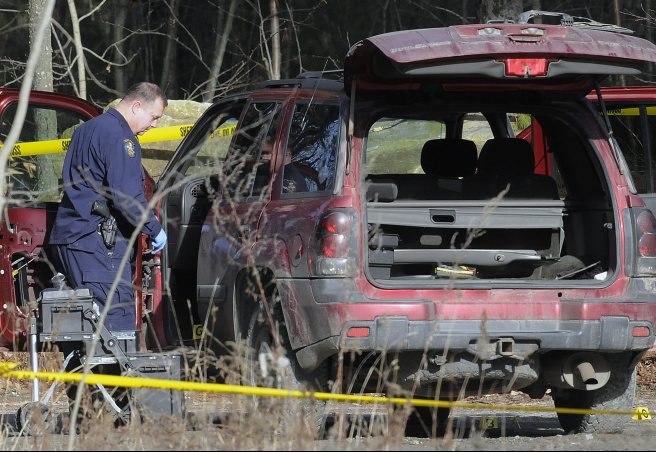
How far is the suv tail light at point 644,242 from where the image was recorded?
252 inches

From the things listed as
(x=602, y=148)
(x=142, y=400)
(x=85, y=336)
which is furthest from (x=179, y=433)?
(x=602, y=148)

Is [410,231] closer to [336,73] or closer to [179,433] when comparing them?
[336,73]

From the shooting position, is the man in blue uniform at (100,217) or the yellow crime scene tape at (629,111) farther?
the yellow crime scene tape at (629,111)

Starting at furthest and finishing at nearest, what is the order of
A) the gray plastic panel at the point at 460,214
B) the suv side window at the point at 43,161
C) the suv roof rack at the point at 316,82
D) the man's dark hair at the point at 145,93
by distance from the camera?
the suv side window at the point at 43,161 → the man's dark hair at the point at 145,93 → the suv roof rack at the point at 316,82 → the gray plastic panel at the point at 460,214

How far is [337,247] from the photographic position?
19.8 ft

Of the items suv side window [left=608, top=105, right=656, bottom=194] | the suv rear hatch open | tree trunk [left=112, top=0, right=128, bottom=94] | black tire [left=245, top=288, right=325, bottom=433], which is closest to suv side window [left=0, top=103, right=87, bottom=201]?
black tire [left=245, top=288, right=325, bottom=433]

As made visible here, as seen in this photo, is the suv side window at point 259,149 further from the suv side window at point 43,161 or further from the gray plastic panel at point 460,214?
the suv side window at point 43,161

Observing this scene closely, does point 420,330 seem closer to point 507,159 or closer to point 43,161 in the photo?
point 507,159

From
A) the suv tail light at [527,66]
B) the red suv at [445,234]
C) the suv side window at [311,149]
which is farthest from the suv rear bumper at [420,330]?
the suv tail light at [527,66]

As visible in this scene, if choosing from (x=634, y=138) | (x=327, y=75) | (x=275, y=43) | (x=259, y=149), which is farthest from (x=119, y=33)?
(x=259, y=149)

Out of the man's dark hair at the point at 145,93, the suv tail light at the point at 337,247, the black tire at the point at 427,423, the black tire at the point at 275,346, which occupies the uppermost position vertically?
the man's dark hair at the point at 145,93

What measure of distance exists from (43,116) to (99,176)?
20.1 feet

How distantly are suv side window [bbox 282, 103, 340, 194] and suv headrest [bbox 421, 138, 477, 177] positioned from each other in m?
1.02

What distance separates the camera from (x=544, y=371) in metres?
6.68
